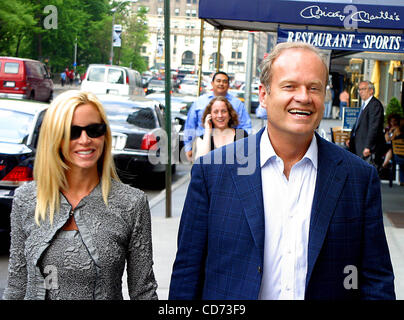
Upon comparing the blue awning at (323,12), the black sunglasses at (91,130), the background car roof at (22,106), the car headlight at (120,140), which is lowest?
the car headlight at (120,140)

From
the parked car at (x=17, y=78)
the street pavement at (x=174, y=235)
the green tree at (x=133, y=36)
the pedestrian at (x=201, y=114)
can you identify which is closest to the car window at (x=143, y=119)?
the street pavement at (x=174, y=235)

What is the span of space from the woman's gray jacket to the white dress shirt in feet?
2.08

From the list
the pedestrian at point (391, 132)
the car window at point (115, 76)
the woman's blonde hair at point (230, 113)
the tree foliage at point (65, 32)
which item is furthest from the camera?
the tree foliage at point (65, 32)

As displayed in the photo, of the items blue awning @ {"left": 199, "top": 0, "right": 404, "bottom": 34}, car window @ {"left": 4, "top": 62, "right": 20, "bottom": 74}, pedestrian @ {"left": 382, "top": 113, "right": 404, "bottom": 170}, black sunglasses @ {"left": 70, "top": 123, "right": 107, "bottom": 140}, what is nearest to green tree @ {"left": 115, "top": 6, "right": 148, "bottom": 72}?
car window @ {"left": 4, "top": 62, "right": 20, "bottom": 74}

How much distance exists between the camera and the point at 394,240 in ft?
27.1

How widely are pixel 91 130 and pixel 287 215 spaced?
2.94 feet

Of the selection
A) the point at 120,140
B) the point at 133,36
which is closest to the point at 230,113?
the point at 120,140

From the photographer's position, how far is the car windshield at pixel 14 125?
25.6 feet

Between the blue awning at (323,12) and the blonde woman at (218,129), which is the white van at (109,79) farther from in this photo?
the blonde woman at (218,129)

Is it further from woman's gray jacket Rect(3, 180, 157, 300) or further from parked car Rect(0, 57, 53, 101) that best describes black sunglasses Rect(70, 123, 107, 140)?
parked car Rect(0, 57, 53, 101)

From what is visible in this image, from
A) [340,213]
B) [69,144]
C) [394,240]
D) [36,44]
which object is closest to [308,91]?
[340,213]

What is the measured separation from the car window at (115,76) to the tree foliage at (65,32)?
2631 millimetres
